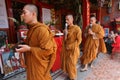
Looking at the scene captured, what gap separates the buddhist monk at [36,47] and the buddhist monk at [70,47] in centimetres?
176

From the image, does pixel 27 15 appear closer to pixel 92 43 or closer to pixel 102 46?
pixel 92 43

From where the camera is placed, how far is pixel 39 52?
6.81 feet

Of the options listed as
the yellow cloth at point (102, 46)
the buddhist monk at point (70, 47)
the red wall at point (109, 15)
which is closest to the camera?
the buddhist monk at point (70, 47)

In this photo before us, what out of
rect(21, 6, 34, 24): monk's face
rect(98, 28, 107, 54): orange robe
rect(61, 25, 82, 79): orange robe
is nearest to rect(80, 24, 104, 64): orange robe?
rect(98, 28, 107, 54): orange robe

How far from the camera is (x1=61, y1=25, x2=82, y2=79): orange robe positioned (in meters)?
3.91

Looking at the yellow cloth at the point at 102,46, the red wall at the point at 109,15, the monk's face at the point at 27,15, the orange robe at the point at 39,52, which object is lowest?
the yellow cloth at the point at 102,46

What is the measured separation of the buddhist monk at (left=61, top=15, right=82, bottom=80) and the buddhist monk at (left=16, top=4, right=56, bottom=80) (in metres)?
Answer: 1.76

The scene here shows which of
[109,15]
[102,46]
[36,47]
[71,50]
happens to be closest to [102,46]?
[102,46]

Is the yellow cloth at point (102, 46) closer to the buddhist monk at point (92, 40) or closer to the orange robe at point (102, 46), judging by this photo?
the orange robe at point (102, 46)

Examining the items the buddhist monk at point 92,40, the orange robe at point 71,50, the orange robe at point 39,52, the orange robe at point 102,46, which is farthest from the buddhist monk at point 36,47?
the orange robe at point 102,46

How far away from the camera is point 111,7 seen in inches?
373

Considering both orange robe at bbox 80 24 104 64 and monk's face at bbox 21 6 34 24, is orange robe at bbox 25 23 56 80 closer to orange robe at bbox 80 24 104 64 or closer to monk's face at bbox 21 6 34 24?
monk's face at bbox 21 6 34 24

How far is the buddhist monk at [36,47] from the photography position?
2057mm

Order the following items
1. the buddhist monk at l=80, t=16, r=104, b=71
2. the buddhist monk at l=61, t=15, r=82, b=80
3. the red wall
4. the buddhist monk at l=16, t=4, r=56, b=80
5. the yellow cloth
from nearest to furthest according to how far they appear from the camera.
A: the buddhist monk at l=16, t=4, r=56, b=80, the buddhist monk at l=61, t=15, r=82, b=80, the buddhist monk at l=80, t=16, r=104, b=71, the yellow cloth, the red wall
